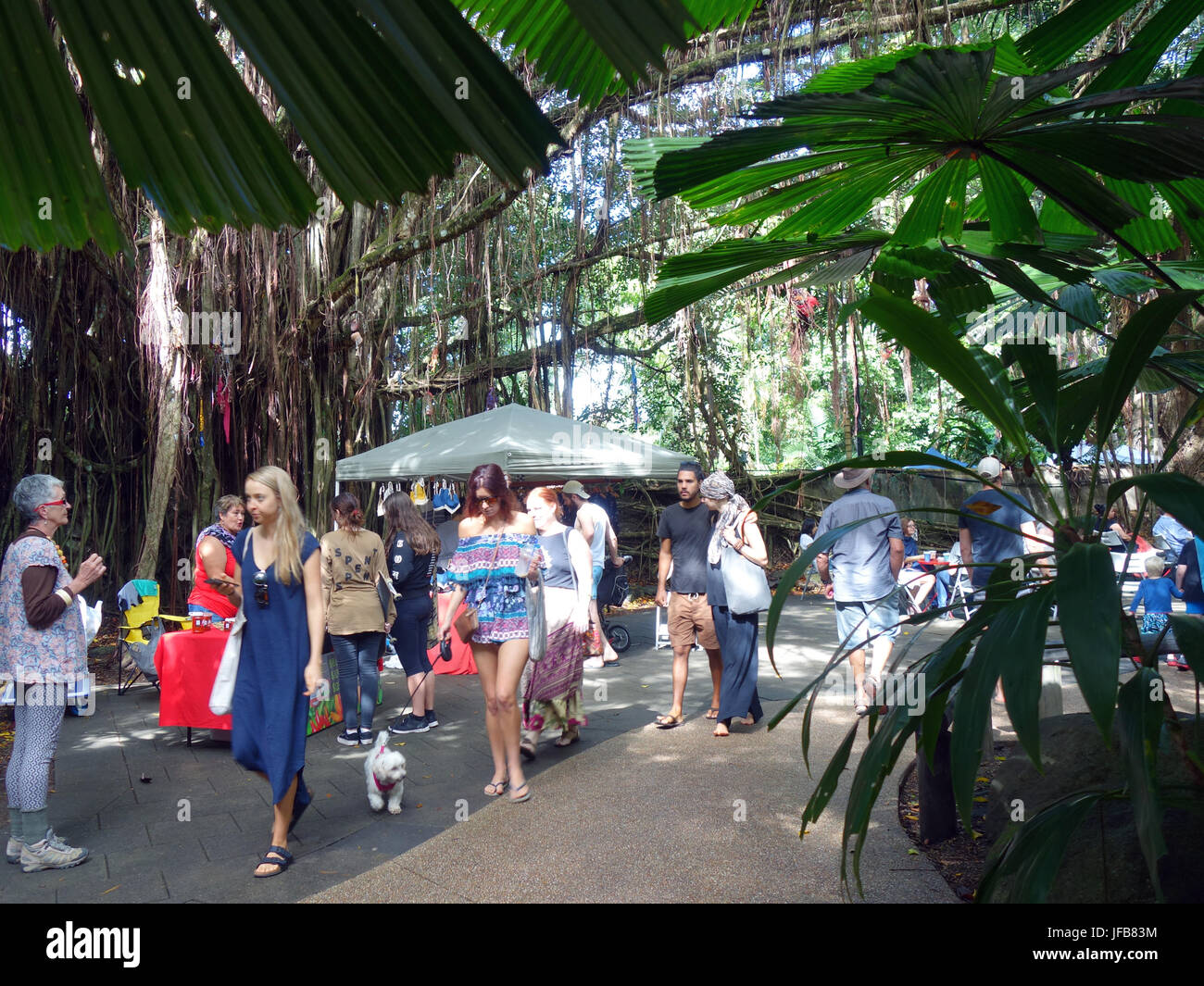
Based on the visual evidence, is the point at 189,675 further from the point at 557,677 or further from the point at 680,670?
the point at 680,670

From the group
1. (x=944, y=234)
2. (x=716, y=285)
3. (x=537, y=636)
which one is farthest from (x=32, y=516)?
(x=944, y=234)

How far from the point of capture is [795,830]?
3996 mm

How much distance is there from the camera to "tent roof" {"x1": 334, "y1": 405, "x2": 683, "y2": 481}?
8.05m

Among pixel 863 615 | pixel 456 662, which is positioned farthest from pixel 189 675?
pixel 863 615

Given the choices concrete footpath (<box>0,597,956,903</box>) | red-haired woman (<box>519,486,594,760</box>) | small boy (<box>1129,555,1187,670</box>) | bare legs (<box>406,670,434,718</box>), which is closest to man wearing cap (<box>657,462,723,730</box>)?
concrete footpath (<box>0,597,956,903</box>)

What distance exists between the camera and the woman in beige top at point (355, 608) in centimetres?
567

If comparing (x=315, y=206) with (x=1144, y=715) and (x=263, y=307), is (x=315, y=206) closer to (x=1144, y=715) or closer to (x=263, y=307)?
(x=1144, y=715)

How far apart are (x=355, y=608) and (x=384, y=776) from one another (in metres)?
1.51

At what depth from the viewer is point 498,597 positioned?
468 cm

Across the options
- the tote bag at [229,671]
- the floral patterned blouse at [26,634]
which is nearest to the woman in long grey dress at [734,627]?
the tote bag at [229,671]

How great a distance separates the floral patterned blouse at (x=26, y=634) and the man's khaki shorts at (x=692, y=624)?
3.57 meters

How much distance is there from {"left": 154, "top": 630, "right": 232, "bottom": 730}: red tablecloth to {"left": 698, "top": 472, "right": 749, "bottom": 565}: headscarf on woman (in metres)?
3.23

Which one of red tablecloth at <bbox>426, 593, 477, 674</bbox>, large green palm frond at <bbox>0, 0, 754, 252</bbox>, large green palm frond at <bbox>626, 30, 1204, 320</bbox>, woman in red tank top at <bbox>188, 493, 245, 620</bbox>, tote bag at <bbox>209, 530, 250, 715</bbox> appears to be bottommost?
red tablecloth at <bbox>426, 593, 477, 674</bbox>

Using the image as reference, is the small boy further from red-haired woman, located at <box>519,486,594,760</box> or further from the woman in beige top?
the woman in beige top
